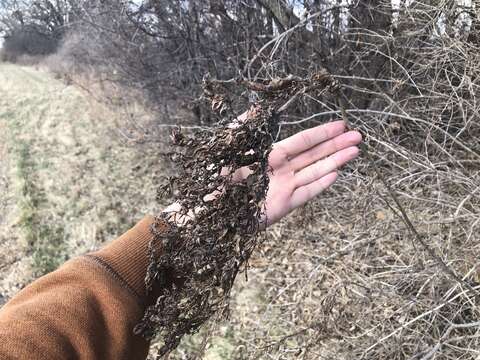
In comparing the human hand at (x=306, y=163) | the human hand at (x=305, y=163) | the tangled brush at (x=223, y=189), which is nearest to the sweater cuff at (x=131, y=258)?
the human hand at (x=305, y=163)

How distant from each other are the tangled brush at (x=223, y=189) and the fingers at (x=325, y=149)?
429 mm

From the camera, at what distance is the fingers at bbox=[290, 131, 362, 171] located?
6.05 feet

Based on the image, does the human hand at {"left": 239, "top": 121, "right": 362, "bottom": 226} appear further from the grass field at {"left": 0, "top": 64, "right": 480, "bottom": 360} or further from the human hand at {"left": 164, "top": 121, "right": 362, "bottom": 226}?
the grass field at {"left": 0, "top": 64, "right": 480, "bottom": 360}

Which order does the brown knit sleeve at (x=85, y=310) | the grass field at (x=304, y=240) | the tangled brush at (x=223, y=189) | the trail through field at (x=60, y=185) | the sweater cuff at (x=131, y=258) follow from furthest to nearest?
the trail through field at (x=60, y=185) < the grass field at (x=304, y=240) < the sweater cuff at (x=131, y=258) < the brown knit sleeve at (x=85, y=310) < the tangled brush at (x=223, y=189)

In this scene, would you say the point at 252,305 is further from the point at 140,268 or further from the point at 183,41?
the point at 183,41

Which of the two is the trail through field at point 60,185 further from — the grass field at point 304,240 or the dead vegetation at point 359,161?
the dead vegetation at point 359,161

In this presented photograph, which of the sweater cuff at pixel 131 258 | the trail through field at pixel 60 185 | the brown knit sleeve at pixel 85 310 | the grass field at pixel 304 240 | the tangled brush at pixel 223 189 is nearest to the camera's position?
the tangled brush at pixel 223 189

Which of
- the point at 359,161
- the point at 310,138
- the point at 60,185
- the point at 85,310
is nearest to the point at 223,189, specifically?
the point at 310,138

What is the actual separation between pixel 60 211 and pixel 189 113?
8.99 ft

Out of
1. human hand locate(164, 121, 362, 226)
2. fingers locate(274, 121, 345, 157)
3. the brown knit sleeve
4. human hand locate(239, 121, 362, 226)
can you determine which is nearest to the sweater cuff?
the brown knit sleeve

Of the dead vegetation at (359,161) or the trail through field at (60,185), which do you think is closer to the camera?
the dead vegetation at (359,161)

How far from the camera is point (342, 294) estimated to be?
4.26m

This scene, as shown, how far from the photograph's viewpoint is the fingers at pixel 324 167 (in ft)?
6.06

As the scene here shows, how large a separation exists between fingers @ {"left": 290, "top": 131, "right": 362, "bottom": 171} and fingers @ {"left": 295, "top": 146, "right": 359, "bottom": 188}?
17 millimetres
